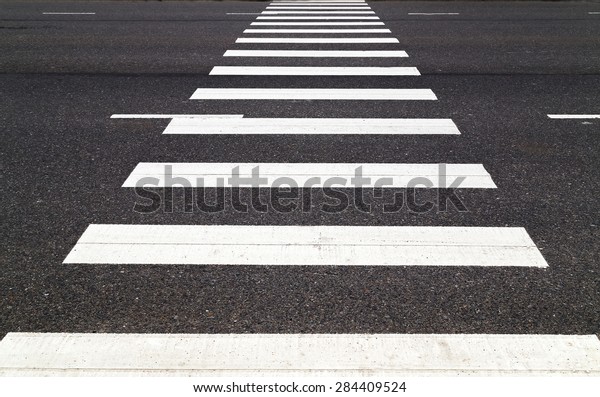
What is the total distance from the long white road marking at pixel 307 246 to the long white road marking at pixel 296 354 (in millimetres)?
833

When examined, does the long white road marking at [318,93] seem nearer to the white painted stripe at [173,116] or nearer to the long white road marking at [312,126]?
the white painted stripe at [173,116]

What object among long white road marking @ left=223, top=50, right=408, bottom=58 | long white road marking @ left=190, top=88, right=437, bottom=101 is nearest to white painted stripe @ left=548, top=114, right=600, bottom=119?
long white road marking @ left=190, top=88, right=437, bottom=101

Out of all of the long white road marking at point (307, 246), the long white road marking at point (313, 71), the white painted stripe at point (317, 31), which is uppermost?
the long white road marking at point (307, 246)

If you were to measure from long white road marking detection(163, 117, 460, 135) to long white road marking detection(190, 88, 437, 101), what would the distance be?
0.92 m

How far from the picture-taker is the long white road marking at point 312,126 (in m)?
6.90

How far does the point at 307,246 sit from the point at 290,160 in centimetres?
175

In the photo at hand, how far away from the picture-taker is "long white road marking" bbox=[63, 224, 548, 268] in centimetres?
434

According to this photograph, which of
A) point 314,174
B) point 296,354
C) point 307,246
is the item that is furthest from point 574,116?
point 296,354

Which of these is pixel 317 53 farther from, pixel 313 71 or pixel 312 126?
pixel 312 126

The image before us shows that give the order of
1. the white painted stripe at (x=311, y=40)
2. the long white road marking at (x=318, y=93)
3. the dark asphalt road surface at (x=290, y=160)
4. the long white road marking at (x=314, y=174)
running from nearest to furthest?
the dark asphalt road surface at (x=290, y=160)
the long white road marking at (x=314, y=174)
the long white road marking at (x=318, y=93)
the white painted stripe at (x=311, y=40)

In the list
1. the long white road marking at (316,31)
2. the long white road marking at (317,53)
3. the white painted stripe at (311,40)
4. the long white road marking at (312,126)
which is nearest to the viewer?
the long white road marking at (312,126)

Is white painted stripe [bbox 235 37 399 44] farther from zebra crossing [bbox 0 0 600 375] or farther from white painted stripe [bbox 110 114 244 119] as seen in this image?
zebra crossing [bbox 0 0 600 375]

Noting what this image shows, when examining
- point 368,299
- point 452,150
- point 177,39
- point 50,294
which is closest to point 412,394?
point 368,299

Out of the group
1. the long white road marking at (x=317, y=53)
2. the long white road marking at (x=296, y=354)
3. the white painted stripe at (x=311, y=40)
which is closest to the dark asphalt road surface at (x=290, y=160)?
the long white road marking at (x=296, y=354)
